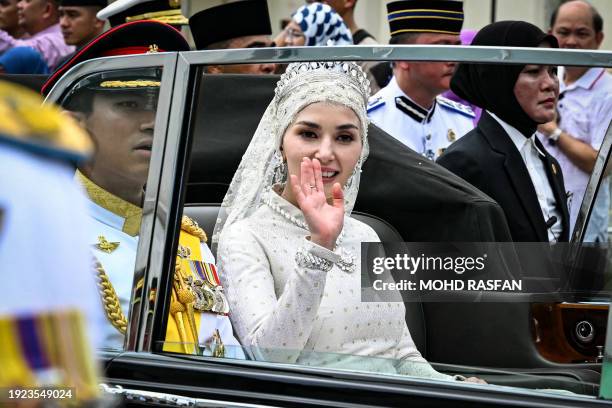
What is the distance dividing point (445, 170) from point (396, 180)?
151 mm

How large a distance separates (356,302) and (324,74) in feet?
1.60

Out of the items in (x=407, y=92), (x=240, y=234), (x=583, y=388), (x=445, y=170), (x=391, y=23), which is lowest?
(x=583, y=388)

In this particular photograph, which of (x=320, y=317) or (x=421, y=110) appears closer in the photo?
(x=320, y=317)

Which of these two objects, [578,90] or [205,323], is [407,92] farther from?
[205,323]

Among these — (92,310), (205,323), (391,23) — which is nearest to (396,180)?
(205,323)

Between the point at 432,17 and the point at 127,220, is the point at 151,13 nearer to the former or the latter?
the point at 432,17

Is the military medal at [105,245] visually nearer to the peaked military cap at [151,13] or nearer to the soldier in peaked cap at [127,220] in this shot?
the soldier in peaked cap at [127,220]

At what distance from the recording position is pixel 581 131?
120 inches

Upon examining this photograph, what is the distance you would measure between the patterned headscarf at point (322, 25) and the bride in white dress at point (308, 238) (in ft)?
10.4

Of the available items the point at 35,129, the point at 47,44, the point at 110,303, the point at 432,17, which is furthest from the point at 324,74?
the point at 47,44

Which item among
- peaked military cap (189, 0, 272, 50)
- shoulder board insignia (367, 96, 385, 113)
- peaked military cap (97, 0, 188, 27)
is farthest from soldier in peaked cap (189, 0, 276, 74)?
shoulder board insignia (367, 96, 385, 113)

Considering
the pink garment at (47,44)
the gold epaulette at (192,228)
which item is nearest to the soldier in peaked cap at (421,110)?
the gold epaulette at (192,228)

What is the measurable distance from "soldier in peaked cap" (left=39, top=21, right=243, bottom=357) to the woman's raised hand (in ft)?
0.82

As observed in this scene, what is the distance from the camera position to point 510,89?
263cm
